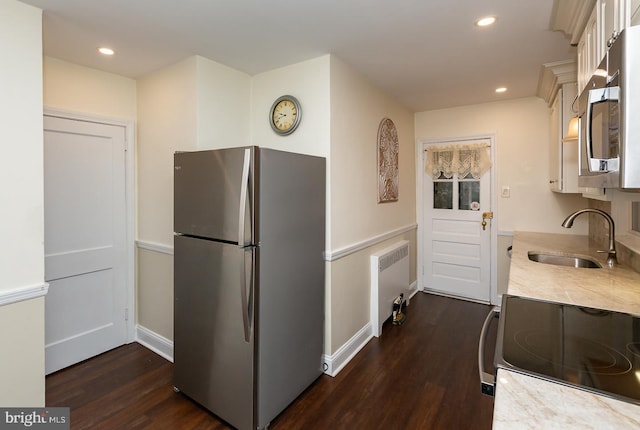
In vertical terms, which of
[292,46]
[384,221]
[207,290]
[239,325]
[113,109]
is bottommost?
[239,325]

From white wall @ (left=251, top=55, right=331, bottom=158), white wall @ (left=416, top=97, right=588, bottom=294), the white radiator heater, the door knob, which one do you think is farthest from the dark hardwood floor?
white wall @ (left=251, top=55, right=331, bottom=158)

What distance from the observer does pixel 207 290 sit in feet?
6.62

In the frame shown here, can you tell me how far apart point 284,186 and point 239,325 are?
2.85ft

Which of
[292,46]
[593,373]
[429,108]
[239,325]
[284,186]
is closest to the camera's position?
[593,373]

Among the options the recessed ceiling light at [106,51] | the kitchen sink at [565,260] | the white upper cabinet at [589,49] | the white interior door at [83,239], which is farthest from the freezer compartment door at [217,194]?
the kitchen sink at [565,260]

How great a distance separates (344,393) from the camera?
2.26 meters

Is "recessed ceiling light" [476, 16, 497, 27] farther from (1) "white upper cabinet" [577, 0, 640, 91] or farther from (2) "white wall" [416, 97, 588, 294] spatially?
(2) "white wall" [416, 97, 588, 294]

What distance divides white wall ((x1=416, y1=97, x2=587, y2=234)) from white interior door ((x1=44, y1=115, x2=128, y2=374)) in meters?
3.90

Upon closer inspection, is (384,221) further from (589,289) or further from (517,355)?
(517,355)

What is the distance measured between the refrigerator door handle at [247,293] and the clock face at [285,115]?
1186mm

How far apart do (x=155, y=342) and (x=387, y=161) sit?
2820mm

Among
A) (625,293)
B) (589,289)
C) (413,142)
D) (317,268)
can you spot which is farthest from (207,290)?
(413,142)

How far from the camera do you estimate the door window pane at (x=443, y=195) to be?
4148mm

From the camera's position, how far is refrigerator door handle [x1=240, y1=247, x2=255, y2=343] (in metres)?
1.81
